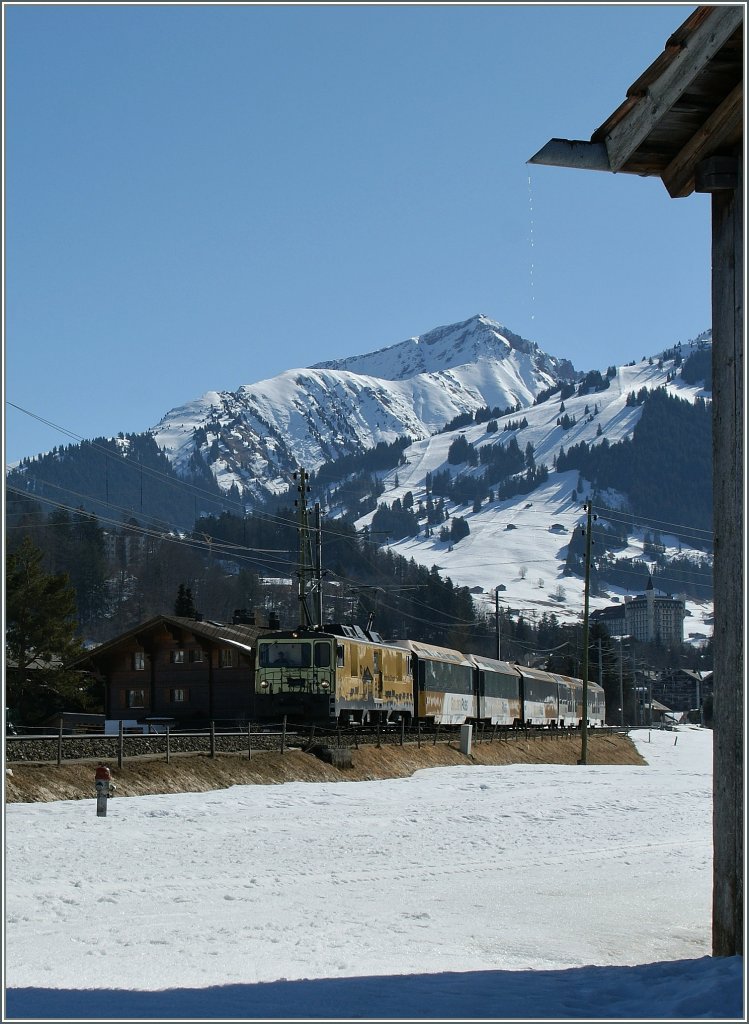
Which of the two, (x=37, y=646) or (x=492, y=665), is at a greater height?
(x=37, y=646)

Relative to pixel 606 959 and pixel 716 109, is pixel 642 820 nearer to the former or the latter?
pixel 606 959

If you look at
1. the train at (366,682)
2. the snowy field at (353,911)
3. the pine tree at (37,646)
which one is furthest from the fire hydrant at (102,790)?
the pine tree at (37,646)

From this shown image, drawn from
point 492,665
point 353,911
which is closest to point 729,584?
point 353,911

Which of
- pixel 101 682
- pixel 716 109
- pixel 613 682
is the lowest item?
pixel 613 682

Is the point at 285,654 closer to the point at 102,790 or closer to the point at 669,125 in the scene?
the point at 102,790

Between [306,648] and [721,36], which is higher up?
[721,36]

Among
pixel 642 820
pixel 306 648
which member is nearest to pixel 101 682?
pixel 306 648

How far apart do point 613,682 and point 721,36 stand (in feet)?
440

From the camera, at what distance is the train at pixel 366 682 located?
39.0 meters

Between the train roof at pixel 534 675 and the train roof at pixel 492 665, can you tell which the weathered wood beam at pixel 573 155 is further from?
the train roof at pixel 534 675

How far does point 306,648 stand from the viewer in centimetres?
3909

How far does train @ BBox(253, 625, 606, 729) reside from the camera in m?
39.0

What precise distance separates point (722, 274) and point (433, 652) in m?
41.6

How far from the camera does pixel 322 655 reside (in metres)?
38.8
